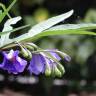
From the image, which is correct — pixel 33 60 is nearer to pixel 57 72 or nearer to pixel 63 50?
A: pixel 57 72

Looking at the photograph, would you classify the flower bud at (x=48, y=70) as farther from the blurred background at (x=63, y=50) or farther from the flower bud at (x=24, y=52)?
the blurred background at (x=63, y=50)

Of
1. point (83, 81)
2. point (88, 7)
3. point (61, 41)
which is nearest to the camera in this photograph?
point (61, 41)

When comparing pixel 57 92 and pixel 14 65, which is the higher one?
pixel 14 65

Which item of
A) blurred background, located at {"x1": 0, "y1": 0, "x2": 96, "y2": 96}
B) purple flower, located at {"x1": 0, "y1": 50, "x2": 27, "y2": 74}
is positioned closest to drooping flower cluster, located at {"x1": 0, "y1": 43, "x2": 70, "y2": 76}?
purple flower, located at {"x1": 0, "y1": 50, "x2": 27, "y2": 74}

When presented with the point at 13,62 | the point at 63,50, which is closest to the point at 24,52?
the point at 13,62

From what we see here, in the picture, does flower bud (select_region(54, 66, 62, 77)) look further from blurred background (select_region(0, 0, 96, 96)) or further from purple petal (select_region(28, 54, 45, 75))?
blurred background (select_region(0, 0, 96, 96))

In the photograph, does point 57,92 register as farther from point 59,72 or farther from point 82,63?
point 59,72

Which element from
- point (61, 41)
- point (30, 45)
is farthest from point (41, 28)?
point (61, 41)
